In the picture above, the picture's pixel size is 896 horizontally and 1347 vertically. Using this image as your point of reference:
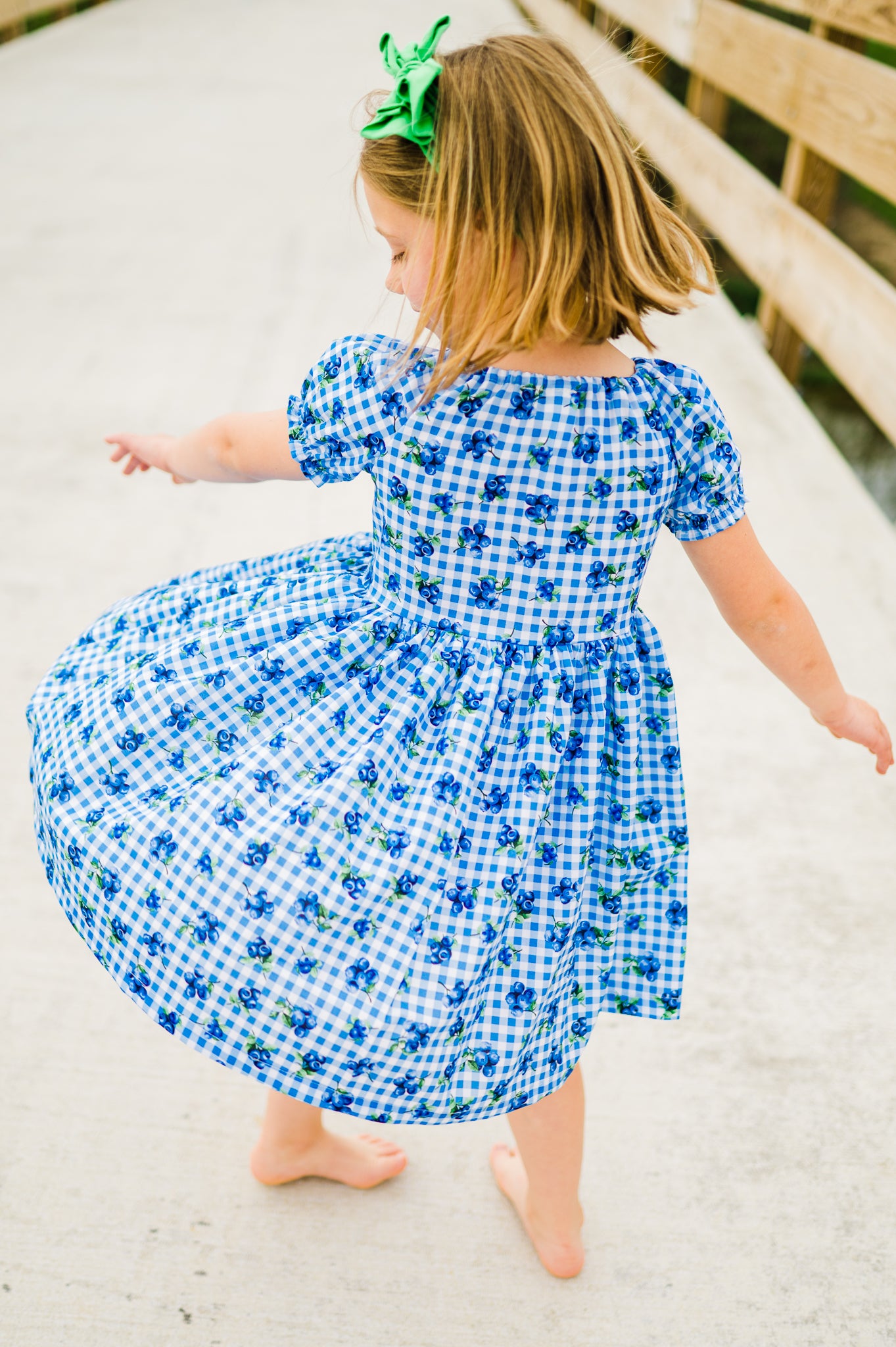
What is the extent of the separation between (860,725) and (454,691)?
0.46 m

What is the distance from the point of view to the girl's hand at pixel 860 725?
1.26 metres

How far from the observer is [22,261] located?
4074 millimetres

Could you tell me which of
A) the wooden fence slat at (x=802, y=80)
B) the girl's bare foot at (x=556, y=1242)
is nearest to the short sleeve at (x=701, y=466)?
the girl's bare foot at (x=556, y=1242)

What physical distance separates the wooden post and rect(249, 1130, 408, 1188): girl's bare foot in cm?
326

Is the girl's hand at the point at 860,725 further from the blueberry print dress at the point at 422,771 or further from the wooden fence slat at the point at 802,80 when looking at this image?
the wooden fence slat at the point at 802,80

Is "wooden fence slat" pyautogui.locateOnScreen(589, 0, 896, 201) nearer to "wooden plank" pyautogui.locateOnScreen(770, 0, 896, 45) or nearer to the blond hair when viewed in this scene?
"wooden plank" pyautogui.locateOnScreen(770, 0, 896, 45)

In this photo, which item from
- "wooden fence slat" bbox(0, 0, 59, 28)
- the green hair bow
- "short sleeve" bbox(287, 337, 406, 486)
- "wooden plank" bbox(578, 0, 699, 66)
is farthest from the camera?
"wooden fence slat" bbox(0, 0, 59, 28)

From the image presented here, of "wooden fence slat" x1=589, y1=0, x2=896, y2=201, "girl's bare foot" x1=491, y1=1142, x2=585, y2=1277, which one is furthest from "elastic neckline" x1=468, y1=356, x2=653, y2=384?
"wooden fence slat" x1=589, y1=0, x2=896, y2=201

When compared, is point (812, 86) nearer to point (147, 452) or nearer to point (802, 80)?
point (802, 80)

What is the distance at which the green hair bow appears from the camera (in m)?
0.97

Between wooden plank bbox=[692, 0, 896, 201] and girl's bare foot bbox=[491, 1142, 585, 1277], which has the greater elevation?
wooden plank bbox=[692, 0, 896, 201]

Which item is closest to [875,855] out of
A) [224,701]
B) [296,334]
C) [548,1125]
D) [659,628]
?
[659,628]

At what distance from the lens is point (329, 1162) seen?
142 centimetres

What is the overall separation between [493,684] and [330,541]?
33cm
